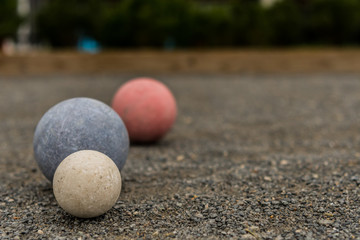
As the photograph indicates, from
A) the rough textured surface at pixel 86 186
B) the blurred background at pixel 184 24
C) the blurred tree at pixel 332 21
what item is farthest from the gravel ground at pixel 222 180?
the blurred tree at pixel 332 21

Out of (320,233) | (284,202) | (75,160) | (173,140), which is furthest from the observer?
(173,140)

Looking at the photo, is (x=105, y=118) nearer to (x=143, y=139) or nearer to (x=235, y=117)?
(x=143, y=139)

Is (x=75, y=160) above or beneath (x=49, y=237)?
above

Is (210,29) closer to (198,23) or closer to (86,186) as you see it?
(198,23)

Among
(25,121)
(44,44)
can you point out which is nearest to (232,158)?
(25,121)

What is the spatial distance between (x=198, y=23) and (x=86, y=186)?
560 inches

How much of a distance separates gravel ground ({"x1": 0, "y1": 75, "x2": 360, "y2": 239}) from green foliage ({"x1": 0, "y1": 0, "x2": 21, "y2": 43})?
779cm

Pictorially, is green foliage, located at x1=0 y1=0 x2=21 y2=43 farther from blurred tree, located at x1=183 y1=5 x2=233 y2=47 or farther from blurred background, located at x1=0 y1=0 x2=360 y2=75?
blurred tree, located at x1=183 y1=5 x2=233 y2=47

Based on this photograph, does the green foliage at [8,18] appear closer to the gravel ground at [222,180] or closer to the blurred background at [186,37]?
the blurred background at [186,37]

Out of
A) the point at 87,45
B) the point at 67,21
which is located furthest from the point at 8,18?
the point at 87,45

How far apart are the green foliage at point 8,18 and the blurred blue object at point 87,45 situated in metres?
2.61

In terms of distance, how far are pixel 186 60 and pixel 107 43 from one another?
375 centimetres

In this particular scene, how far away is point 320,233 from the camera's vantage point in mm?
3271

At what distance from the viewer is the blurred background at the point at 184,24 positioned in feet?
53.6
